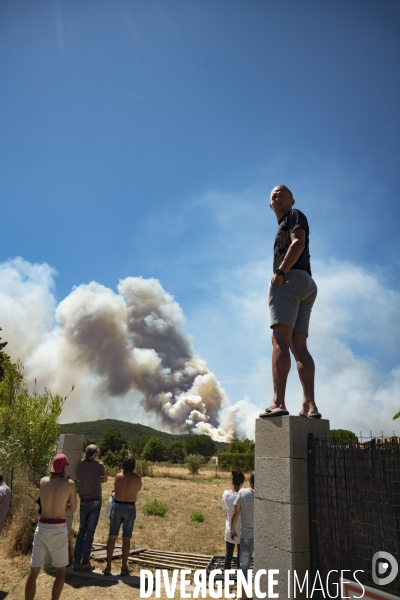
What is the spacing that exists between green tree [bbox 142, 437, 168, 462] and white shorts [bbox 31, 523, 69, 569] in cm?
4659

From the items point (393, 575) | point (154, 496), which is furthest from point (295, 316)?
point (154, 496)

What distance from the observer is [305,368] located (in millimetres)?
4105

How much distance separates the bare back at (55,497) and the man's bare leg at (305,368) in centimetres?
289

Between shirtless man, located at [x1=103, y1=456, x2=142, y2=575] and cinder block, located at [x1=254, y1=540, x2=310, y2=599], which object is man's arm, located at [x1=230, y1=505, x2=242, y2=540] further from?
cinder block, located at [x1=254, y1=540, x2=310, y2=599]

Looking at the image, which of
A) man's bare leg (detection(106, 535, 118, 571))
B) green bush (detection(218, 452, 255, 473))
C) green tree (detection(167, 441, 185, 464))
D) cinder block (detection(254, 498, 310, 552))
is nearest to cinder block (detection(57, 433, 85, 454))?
man's bare leg (detection(106, 535, 118, 571))

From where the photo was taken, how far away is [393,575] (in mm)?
2760

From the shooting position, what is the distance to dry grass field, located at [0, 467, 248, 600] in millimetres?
5949

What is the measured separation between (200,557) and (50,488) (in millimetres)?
4667

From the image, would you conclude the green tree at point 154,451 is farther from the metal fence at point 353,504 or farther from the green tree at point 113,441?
the metal fence at point 353,504

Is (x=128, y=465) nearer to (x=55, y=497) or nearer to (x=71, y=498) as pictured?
(x=71, y=498)

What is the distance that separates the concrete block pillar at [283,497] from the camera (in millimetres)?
3357

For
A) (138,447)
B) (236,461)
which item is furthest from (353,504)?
(138,447)

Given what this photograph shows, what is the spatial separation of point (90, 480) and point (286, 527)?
13.8ft

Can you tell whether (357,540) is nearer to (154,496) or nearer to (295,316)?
(295,316)
